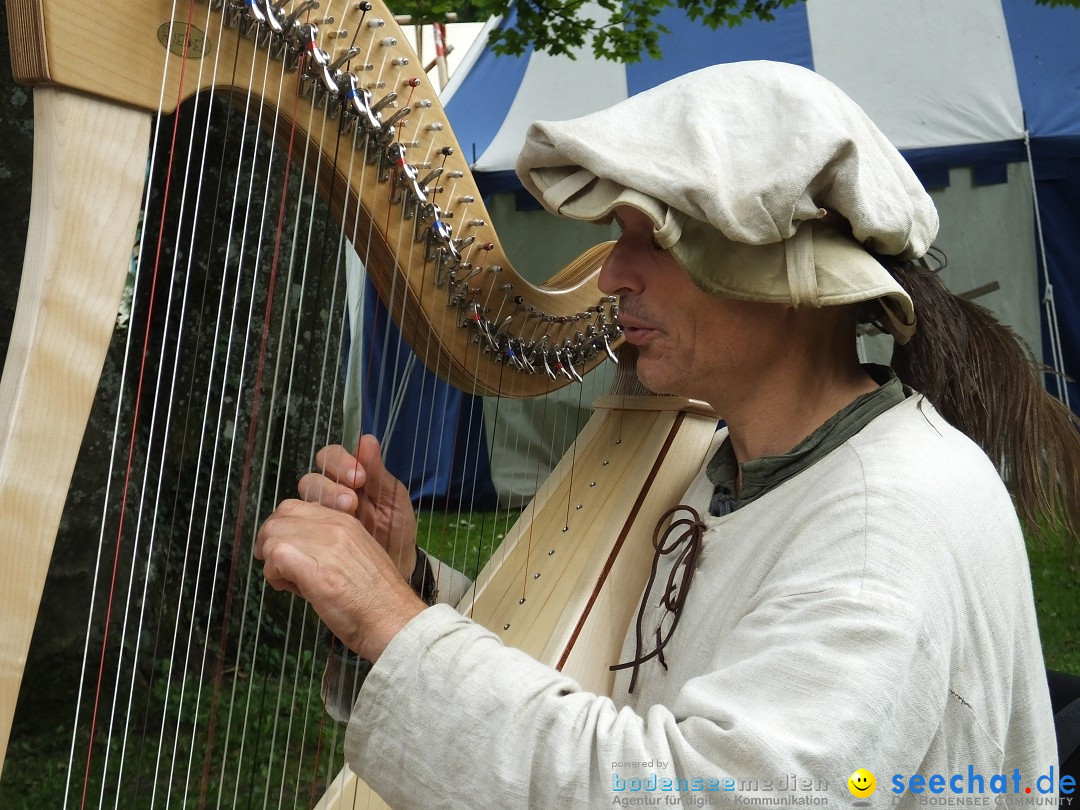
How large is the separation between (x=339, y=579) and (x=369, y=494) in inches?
16.2

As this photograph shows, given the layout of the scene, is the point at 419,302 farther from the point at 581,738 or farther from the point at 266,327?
the point at 581,738

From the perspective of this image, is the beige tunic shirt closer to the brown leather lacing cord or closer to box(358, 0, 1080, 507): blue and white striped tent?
the brown leather lacing cord

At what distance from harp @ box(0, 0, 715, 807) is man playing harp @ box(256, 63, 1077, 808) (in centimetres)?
14

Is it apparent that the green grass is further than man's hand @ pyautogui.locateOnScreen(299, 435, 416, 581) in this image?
Yes

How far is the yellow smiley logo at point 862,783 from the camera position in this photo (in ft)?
3.06

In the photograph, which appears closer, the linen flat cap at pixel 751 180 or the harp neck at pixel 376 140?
the harp neck at pixel 376 140

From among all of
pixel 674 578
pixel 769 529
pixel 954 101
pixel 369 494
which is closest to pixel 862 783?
pixel 769 529

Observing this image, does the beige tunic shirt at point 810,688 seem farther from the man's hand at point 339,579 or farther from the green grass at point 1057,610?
the green grass at point 1057,610

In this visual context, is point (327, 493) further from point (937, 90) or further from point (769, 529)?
point (937, 90)

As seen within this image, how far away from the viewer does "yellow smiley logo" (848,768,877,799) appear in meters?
0.93

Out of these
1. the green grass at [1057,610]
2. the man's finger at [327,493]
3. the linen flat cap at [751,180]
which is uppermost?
the linen flat cap at [751,180]

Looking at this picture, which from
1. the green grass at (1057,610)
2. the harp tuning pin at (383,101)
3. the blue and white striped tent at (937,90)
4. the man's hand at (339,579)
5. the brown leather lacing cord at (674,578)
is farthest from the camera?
the blue and white striped tent at (937,90)

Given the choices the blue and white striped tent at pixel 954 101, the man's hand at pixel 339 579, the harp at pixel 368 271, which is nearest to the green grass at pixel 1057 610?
the blue and white striped tent at pixel 954 101

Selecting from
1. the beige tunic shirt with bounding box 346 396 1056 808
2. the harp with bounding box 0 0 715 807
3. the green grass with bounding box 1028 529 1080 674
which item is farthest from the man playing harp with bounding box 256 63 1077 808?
the green grass with bounding box 1028 529 1080 674
